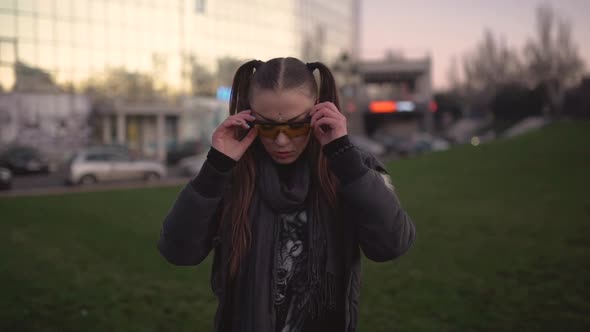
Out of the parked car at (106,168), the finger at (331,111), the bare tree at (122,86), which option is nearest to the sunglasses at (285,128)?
the finger at (331,111)

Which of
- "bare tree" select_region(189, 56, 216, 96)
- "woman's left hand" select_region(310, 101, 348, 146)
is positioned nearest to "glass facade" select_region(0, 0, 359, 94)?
"bare tree" select_region(189, 56, 216, 96)

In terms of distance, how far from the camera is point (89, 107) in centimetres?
3547

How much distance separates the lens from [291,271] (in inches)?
73.7

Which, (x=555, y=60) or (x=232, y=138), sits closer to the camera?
(x=232, y=138)

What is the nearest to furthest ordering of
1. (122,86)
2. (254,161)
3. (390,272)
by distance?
(254,161) → (390,272) → (122,86)

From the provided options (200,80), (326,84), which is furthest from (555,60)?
(326,84)

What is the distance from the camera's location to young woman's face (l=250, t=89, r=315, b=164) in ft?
5.92

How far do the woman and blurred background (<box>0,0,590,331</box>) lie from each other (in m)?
1.77

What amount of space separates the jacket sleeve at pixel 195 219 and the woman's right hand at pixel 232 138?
0.23 feet

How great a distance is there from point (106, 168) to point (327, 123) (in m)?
19.9

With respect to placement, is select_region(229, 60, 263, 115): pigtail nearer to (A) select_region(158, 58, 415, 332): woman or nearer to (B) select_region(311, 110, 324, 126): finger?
(A) select_region(158, 58, 415, 332): woman

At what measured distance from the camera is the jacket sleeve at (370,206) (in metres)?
1.69

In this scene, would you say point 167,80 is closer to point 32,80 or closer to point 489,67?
point 32,80

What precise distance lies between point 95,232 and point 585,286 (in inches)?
309
